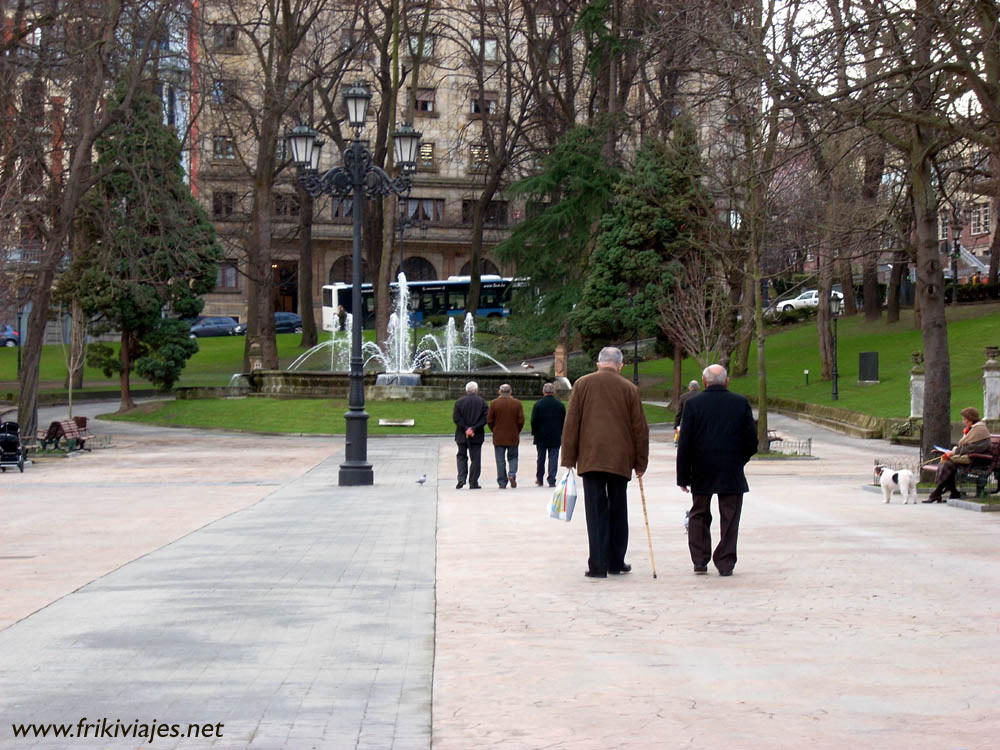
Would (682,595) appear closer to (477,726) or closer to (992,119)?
(477,726)

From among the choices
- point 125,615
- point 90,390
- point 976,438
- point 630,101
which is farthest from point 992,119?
point 630,101

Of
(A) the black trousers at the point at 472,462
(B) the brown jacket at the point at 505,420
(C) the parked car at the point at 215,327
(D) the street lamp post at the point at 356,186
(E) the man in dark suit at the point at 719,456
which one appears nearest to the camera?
(E) the man in dark suit at the point at 719,456

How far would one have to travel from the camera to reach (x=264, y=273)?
162 ft

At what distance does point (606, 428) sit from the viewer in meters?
10.5

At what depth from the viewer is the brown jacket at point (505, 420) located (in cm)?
2133

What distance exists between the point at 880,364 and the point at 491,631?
1745 inches

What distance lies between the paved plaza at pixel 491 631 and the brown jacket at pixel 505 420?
14.7 ft

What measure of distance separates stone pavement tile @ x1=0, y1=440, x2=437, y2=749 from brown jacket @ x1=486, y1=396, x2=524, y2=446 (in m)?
7.48

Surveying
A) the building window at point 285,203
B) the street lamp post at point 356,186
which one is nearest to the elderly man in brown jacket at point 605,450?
the street lamp post at point 356,186

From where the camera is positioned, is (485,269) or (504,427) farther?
(485,269)

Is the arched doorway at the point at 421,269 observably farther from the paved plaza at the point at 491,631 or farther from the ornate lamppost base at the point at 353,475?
the paved plaza at the point at 491,631

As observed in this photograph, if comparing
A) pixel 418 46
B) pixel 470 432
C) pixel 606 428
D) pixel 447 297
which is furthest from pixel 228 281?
pixel 606 428

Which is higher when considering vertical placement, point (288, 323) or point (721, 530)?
point (288, 323)

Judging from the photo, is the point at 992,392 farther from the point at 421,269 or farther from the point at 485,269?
the point at 485,269
